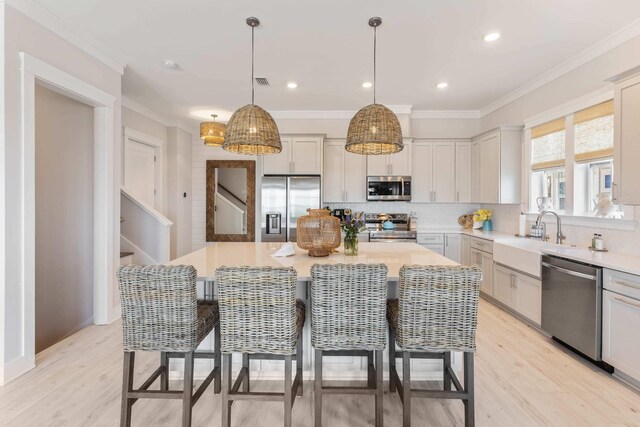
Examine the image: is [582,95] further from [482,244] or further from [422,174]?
[422,174]

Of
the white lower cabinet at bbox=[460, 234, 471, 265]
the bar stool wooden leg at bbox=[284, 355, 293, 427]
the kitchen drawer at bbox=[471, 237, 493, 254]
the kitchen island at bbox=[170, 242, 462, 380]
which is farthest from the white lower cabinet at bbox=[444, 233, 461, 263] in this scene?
the bar stool wooden leg at bbox=[284, 355, 293, 427]

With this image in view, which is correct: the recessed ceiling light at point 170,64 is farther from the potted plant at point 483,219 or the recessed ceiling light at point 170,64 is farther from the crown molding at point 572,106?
the potted plant at point 483,219

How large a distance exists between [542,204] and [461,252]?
1.32m

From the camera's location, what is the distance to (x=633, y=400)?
219cm

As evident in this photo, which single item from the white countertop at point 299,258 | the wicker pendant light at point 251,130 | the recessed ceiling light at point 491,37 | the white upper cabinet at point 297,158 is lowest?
the white countertop at point 299,258

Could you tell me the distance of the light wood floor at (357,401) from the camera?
1.99 m

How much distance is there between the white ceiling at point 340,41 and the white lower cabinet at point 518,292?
7.68ft

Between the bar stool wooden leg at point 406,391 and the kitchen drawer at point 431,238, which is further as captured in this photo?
the kitchen drawer at point 431,238

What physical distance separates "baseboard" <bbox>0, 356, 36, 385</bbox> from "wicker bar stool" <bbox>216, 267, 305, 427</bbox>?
185 centimetres

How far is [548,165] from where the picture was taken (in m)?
3.95

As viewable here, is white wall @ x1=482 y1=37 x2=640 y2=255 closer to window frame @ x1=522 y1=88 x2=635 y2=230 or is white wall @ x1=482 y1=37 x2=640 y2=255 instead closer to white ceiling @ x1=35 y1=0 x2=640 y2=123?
window frame @ x1=522 y1=88 x2=635 y2=230

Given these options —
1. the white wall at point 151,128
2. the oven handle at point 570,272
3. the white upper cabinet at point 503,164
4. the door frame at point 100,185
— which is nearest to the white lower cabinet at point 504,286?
the oven handle at point 570,272

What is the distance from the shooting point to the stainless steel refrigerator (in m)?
4.86

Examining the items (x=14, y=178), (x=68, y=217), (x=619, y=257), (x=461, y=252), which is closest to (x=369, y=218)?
(x=461, y=252)
